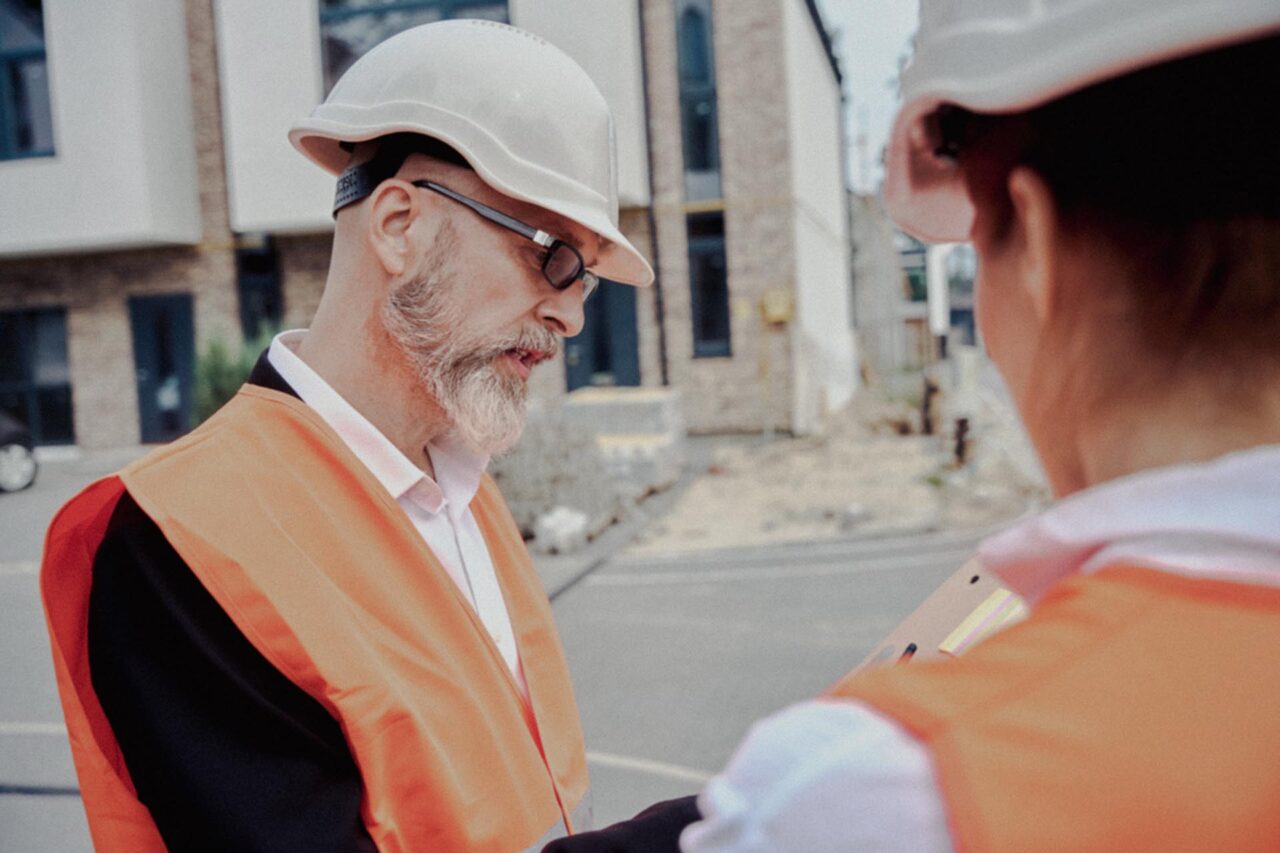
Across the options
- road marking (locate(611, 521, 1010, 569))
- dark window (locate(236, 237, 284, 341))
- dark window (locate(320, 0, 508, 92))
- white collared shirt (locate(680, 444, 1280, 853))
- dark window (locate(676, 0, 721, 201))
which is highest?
dark window (locate(320, 0, 508, 92))

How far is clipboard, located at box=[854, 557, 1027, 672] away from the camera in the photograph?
3.87ft

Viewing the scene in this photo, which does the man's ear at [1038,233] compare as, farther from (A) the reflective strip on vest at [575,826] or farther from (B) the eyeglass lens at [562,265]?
(B) the eyeglass lens at [562,265]

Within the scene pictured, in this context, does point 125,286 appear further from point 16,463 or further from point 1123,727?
point 1123,727

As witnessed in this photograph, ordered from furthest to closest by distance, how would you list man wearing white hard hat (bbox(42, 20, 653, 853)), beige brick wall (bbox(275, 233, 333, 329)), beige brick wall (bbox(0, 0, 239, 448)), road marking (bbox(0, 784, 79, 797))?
beige brick wall (bbox(0, 0, 239, 448)) < beige brick wall (bbox(275, 233, 333, 329)) < road marking (bbox(0, 784, 79, 797)) < man wearing white hard hat (bbox(42, 20, 653, 853))

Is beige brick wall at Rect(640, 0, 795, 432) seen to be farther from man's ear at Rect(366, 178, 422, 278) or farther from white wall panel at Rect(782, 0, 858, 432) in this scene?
man's ear at Rect(366, 178, 422, 278)

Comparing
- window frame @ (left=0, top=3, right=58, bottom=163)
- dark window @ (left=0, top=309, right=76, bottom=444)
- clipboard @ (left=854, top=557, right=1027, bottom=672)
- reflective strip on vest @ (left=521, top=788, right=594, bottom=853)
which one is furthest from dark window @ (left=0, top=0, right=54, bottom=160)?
clipboard @ (left=854, top=557, right=1027, bottom=672)

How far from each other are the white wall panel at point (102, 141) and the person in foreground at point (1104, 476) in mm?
16561

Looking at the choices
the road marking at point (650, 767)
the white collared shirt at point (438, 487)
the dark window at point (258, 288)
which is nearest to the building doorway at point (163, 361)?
the dark window at point (258, 288)

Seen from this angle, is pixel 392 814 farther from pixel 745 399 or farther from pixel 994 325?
pixel 745 399

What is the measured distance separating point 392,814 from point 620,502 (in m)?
9.16

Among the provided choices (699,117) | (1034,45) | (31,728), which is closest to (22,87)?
(699,117)

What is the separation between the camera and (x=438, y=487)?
182 centimetres

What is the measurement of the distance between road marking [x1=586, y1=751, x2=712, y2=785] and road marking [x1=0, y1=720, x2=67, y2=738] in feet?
6.38

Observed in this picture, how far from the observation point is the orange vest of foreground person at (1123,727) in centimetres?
54
